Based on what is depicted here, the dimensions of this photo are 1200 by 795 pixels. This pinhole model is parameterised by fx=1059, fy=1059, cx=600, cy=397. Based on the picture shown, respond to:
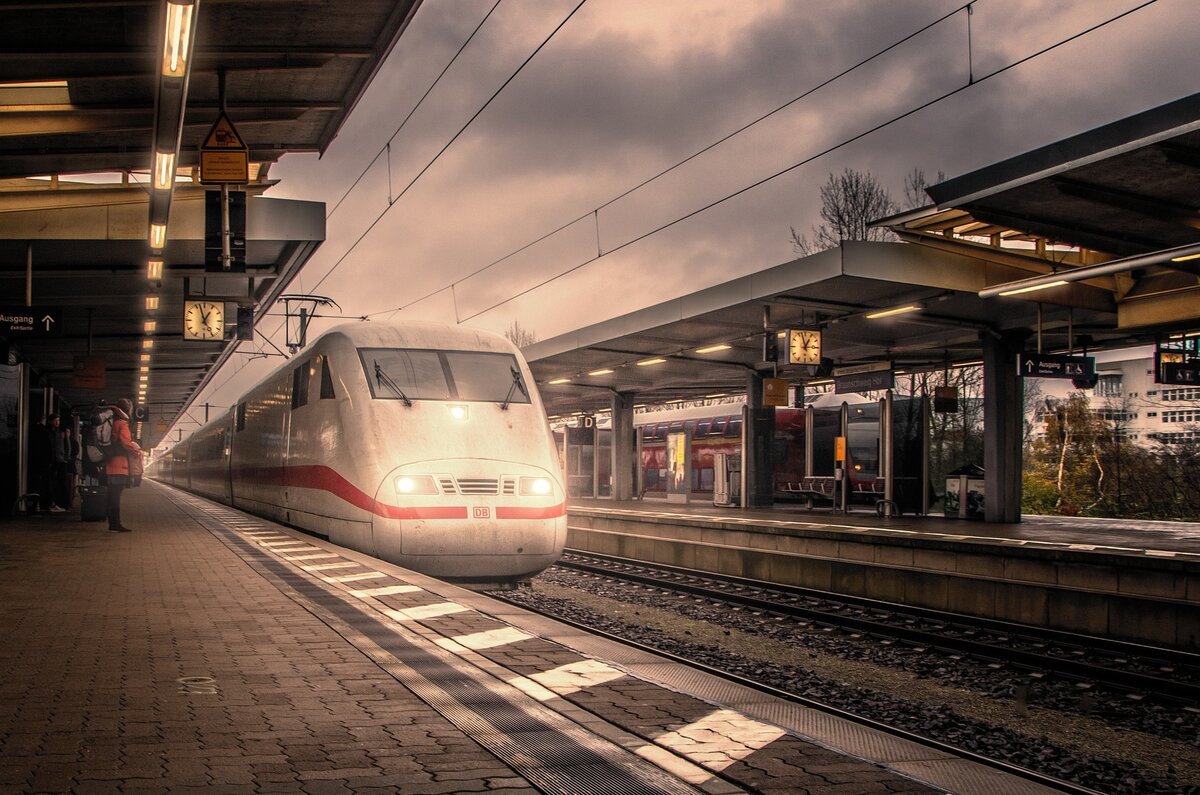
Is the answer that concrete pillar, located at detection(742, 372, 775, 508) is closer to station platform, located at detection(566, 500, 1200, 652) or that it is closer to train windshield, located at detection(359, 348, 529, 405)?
station platform, located at detection(566, 500, 1200, 652)

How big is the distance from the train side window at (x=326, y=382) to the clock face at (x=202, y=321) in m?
7.41

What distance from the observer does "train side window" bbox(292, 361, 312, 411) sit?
13.6 m

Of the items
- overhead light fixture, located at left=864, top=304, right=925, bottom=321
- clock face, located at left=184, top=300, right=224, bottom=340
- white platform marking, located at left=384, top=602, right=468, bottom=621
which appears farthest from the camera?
clock face, located at left=184, top=300, right=224, bottom=340

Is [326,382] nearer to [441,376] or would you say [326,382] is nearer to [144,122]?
[441,376]

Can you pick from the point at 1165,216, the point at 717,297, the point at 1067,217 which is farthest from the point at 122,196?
the point at 1165,216

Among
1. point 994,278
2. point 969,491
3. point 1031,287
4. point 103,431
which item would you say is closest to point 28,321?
point 103,431

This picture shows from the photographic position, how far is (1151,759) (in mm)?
6469

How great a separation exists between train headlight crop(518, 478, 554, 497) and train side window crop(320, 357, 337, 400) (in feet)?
9.08

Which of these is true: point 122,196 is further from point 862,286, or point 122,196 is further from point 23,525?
point 862,286

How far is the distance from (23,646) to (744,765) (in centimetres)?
448

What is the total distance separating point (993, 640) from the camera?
34.8ft

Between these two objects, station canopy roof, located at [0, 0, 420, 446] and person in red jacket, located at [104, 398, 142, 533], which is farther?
person in red jacket, located at [104, 398, 142, 533]

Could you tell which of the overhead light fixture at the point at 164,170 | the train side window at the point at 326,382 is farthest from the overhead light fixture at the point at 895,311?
the overhead light fixture at the point at 164,170

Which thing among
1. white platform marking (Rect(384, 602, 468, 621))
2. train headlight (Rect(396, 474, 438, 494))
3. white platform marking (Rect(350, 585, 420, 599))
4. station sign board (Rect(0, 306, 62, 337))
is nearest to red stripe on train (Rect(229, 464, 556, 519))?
train headlight (Rect(396, 474, 438, 494))
